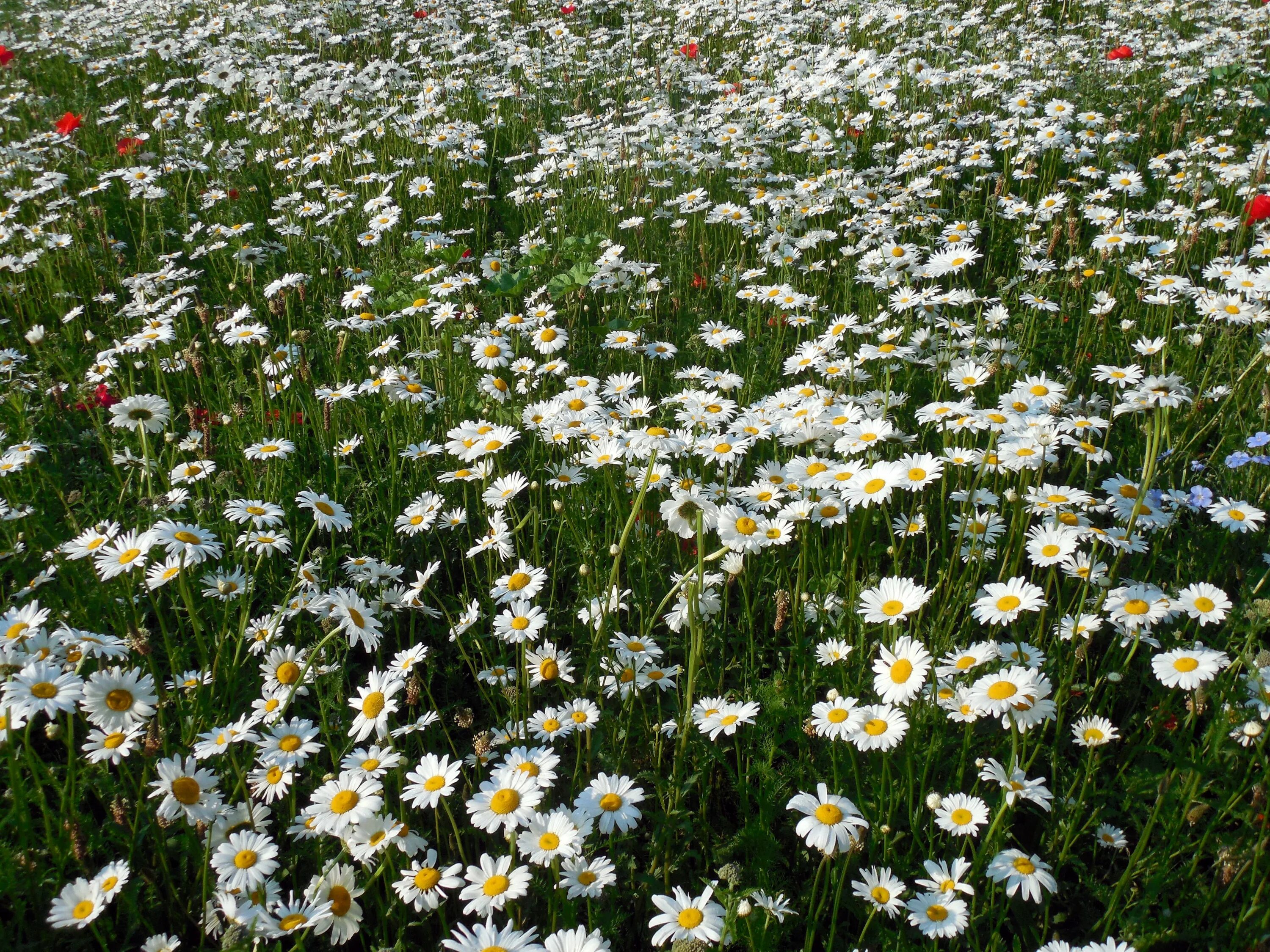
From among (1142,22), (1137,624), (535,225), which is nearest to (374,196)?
(535,225)

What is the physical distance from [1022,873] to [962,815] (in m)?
0.16

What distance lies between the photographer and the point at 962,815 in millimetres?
1697

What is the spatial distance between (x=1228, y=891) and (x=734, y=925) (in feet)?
2.92

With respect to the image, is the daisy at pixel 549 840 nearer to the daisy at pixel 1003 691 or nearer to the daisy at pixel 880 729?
the daisy at pixel 880 729

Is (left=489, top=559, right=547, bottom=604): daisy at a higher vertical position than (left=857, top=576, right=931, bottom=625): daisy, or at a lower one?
lower

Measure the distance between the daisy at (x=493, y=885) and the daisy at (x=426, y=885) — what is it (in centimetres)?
4

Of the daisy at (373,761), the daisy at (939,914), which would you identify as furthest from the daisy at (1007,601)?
the daisy at (373,761)

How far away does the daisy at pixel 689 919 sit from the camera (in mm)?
1444

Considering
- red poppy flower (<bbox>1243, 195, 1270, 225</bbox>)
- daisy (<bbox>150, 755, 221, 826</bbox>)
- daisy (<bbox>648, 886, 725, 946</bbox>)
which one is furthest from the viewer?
red poppy flower (<bbox>1243, 195, 1270, 225</bbox>)

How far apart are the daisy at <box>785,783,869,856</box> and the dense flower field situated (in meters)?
0.01

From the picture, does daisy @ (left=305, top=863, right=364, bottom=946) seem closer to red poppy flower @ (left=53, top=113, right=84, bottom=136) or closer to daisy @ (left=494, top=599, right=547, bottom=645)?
daisy @ (left=494, top=599, right=547, bottom=645)

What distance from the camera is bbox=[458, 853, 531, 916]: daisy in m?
1.46

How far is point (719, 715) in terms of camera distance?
1.94 meters

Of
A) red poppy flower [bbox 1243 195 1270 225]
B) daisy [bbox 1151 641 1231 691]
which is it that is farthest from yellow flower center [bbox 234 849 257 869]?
red poppy flower [bbox 1243 195 1270 225]
